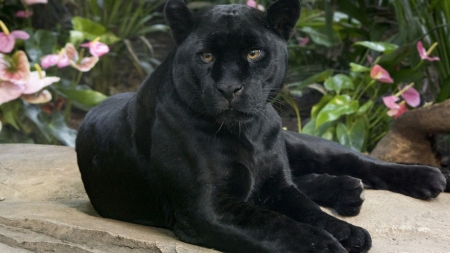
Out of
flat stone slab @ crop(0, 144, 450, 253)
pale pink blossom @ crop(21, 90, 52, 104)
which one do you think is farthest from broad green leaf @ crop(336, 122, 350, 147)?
pale pink blossom @ crop(21, 90, 52, 104)

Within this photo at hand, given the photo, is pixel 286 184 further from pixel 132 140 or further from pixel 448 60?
pixel 448 60

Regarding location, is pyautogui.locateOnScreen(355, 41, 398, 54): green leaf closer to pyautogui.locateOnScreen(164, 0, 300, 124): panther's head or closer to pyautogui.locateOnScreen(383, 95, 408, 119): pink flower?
pyautogui.locateOnScreen(383, 95, 408, 119): pink flower

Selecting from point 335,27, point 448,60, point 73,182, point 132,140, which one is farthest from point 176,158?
point 335,27

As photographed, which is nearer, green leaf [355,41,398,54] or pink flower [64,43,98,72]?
green leaf [355,41,398,54]

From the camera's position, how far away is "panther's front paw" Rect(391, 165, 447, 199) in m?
2.78

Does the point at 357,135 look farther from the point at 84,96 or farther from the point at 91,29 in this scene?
the point at 91,29

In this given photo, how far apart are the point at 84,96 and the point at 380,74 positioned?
2.15m

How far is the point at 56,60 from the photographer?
4.49 metres

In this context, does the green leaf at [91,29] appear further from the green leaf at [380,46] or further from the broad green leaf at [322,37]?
the green leaf at [380,46]

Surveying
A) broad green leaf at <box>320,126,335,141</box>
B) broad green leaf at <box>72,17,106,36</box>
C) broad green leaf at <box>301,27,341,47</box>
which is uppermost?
broad green leaf at <box>72,17,106,36</box>

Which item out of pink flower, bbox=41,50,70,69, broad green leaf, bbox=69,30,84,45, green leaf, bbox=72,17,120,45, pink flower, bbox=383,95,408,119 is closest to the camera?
pink flower, bbox=383,95,408,119

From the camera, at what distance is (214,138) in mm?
2299

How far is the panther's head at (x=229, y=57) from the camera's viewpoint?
2.17 meters

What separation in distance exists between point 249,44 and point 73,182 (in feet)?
4.86
